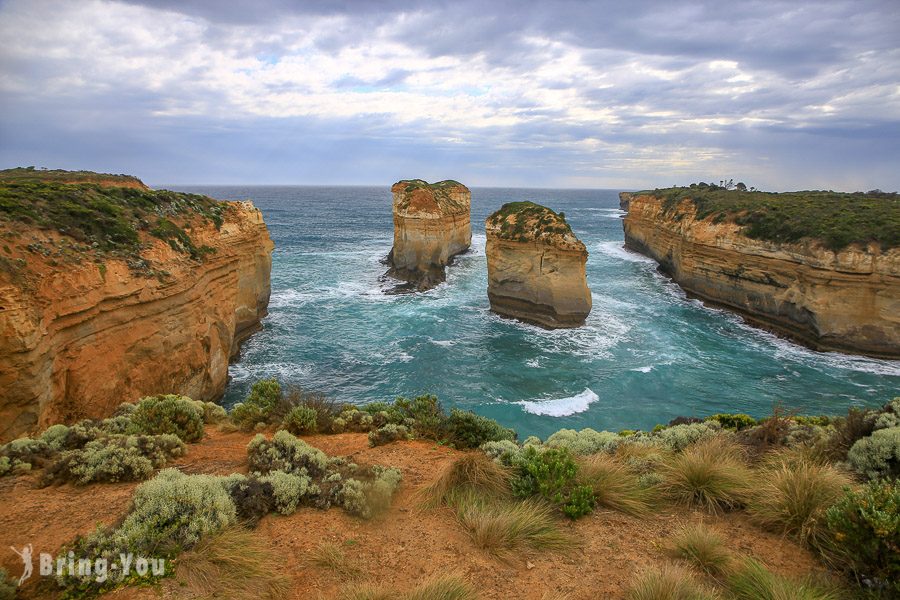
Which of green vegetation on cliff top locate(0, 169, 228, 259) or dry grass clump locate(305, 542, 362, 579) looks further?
green vegetation on cliff top locate(0, 169, 228, 259)

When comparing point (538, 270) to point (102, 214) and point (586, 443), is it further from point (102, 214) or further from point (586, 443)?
point (102, 214)

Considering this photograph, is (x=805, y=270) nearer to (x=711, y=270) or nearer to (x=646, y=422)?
(x=711, y=270)

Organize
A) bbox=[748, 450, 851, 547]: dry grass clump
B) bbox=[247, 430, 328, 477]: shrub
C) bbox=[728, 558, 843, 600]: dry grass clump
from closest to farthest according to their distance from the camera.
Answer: bbox=[728, 558, 843, 600]: dry grass clump
bbox=[748, 450, 851, 547]: dry grass clump
bbox=[247, 430, 328, 477]: shrub

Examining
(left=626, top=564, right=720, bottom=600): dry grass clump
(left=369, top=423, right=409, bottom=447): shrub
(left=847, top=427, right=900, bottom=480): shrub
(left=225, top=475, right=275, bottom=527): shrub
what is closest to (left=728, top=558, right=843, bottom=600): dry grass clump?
(left=626, top=564, right=720, bottom=600): dry grass clump

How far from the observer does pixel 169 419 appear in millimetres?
8039

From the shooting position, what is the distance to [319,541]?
4887 millimetres

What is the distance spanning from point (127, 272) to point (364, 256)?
34667mm

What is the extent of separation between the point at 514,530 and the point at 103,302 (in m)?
11.6

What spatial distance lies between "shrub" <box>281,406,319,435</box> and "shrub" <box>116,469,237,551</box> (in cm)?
351

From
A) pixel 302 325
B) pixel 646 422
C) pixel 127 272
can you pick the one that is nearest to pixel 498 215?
pixel 302 325

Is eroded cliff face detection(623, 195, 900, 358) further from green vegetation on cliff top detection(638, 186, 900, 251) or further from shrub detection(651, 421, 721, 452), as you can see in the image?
shrub detection(651, 421, 721, 452)

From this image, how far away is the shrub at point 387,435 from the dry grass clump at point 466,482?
7.80 ft

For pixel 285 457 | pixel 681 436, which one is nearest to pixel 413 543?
pixel 285 457

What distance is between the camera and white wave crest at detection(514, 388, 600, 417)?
55.5 feet
